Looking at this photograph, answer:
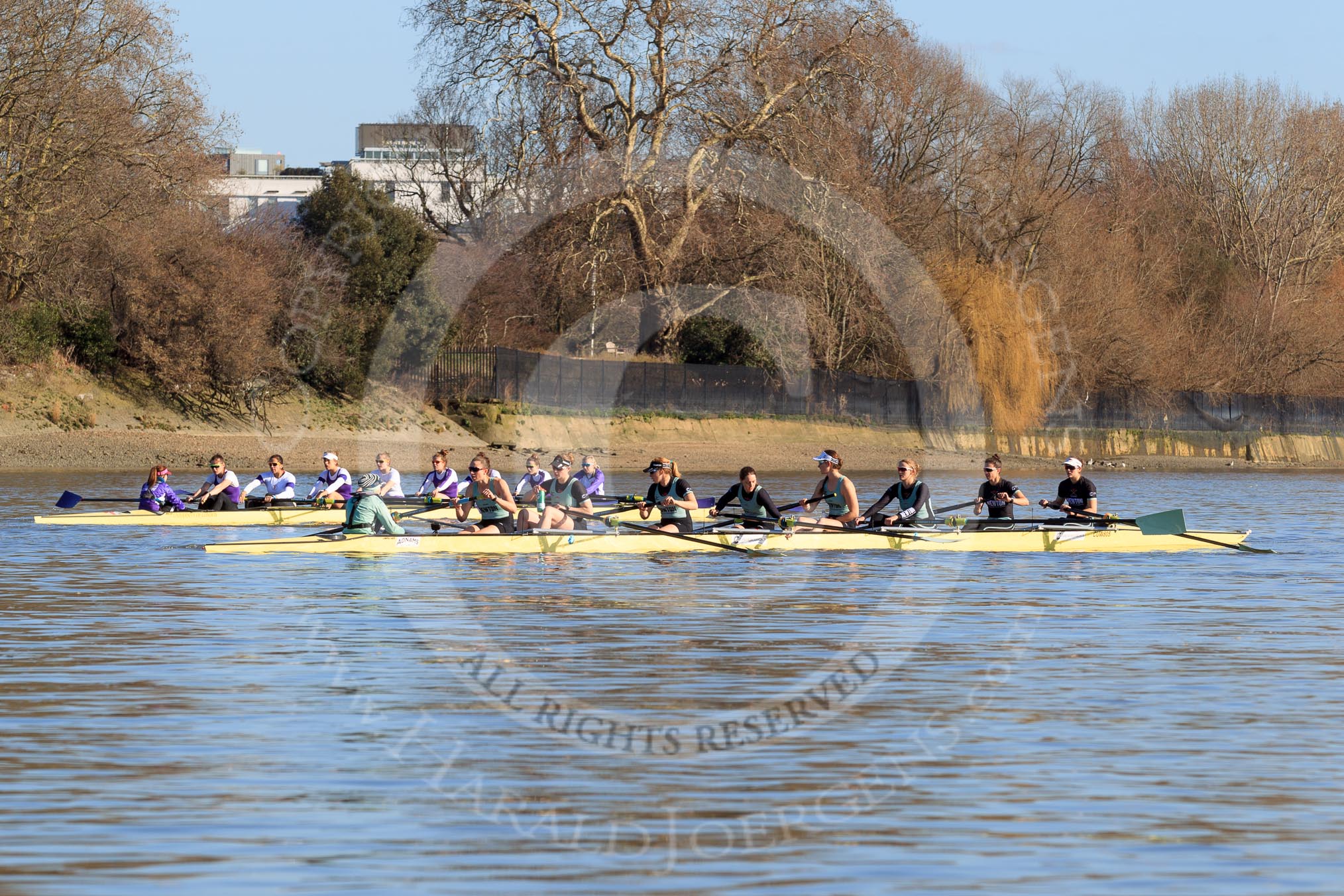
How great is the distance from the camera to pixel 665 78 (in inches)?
2073

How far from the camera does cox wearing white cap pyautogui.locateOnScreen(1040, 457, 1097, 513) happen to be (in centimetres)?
2597

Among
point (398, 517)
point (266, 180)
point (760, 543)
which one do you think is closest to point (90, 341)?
point (398, 517)

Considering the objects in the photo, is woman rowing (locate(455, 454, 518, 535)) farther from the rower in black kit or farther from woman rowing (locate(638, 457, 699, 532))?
the rower in black kit

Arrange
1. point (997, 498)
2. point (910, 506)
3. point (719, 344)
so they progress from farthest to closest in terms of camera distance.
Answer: point (719, 344)
point (997, 498)
point (910, 506)

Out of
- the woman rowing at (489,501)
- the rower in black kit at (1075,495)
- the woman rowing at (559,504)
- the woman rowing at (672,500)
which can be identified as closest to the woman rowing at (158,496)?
the woman rowing at (489,501)

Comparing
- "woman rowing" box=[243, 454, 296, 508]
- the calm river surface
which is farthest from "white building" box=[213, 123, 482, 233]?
the calm river surface

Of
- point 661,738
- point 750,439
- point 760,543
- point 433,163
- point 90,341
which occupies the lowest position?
point 661,738

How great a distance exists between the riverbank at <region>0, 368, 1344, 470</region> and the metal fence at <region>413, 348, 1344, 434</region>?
1.58 ft

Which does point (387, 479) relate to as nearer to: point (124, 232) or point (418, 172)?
point (124, 232)

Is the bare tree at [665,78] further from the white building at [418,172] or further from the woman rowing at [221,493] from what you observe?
the woman rowing at [221,493]

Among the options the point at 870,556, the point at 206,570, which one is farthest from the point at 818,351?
the point at 206,570

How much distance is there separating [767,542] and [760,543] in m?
0.10

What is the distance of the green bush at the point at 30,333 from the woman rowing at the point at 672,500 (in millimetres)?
27150

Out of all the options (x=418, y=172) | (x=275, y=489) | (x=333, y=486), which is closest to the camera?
(x=333, y=486)
